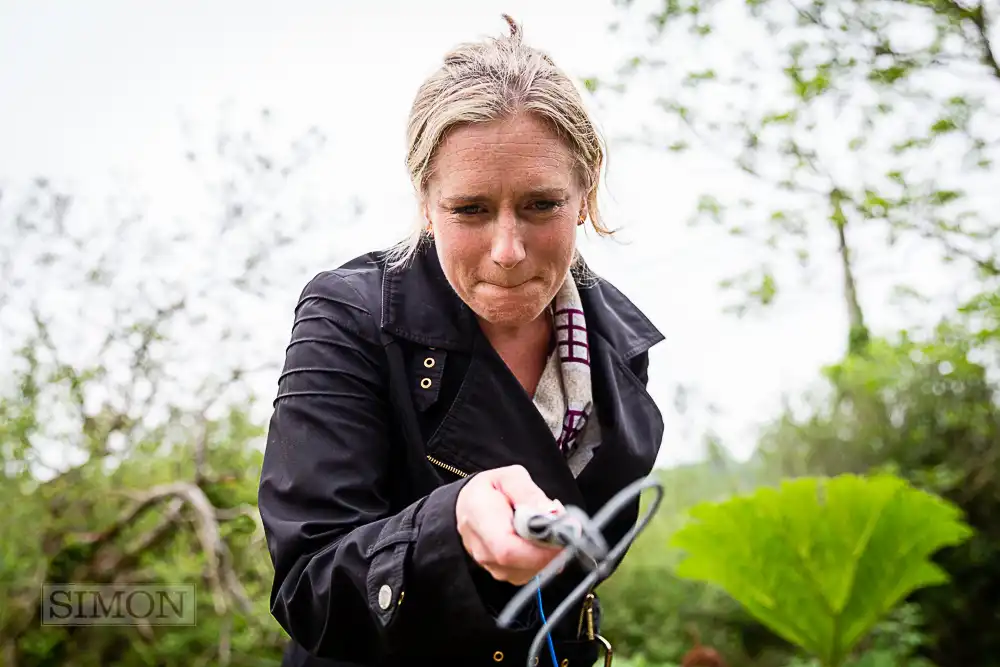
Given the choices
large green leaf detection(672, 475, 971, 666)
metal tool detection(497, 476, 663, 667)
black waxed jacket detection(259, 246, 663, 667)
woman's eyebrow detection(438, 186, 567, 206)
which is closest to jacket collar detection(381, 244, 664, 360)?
black waxed jacket detection(259, 246, 663, 667)

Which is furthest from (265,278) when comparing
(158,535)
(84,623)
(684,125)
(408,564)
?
(408,564)

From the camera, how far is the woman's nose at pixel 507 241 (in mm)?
1353

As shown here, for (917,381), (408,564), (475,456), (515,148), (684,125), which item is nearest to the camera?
(408,564)

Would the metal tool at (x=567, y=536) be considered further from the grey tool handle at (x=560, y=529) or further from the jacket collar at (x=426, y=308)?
the jacket collar at (x=426, y=308)

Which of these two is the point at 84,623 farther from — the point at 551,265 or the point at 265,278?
the point at 551,265

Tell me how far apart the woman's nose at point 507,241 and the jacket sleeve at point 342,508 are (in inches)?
10.7

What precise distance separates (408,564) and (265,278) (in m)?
3.12

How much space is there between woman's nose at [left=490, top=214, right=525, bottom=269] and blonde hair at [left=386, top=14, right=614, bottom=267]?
0.14 meters

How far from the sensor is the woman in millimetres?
1278

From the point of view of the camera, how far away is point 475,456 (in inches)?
61.3

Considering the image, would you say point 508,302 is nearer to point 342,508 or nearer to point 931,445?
point 342,508

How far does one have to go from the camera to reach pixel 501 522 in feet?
3.49

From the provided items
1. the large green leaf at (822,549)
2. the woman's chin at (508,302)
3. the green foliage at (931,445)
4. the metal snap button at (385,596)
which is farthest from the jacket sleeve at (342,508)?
the green foliage at (931,445)

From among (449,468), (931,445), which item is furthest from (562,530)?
(931,445)
